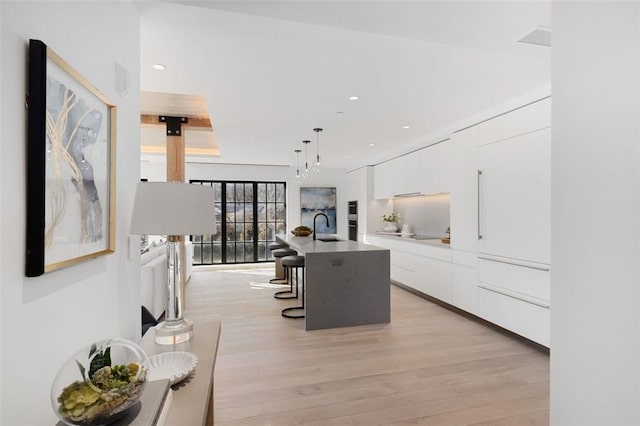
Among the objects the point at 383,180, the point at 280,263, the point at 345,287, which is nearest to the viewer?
the point at 345,287

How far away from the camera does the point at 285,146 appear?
19.1 feet

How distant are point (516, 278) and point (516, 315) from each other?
0.38 metres

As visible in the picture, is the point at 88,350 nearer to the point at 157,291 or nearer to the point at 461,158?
the point at 157,291

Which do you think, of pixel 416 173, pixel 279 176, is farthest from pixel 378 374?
pixel 279 176

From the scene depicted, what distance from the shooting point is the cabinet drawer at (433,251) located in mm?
4562

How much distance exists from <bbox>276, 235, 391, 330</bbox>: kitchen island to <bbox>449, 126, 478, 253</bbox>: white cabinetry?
1.04m

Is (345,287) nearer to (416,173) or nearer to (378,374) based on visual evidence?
(378,374)

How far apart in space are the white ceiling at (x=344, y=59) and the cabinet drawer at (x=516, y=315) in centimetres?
207

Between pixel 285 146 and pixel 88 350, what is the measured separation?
517cm

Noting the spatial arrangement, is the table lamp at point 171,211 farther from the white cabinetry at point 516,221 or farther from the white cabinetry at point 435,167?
the white cabinetry at point 435,167

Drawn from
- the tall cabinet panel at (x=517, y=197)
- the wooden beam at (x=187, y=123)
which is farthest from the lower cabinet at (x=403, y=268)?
the wooden beam at (x=187, y=123)

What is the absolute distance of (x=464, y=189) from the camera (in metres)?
4.23

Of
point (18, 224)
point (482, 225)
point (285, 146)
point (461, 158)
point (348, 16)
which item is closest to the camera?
point (18, 224)

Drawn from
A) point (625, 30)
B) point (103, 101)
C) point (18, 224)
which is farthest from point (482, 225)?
point (18, 224)
